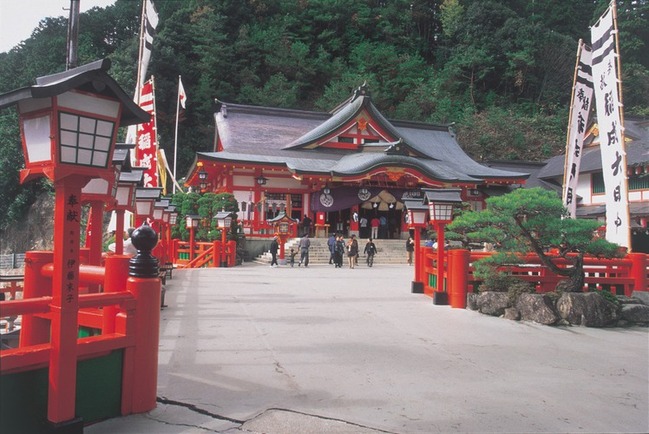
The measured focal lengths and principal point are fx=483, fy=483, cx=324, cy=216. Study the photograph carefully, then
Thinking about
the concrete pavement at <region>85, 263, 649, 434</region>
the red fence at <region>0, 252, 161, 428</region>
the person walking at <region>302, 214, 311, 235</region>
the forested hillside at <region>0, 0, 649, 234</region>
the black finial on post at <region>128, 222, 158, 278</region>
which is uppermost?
the forested hillside at <region>0, 0, 649, 234</region>

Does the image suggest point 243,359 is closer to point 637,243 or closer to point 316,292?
point 316,292

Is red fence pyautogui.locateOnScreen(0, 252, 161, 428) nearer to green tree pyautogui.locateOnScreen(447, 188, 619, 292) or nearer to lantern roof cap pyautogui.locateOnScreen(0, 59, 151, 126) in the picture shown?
lantern roof cap pyautogui.locateOnScreen(0, 59, 151, 126)

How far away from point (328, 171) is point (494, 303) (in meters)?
17.3

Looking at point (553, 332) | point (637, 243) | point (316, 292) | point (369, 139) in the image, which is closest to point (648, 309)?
point (553, 332)

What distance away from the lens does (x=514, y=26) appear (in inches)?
1869

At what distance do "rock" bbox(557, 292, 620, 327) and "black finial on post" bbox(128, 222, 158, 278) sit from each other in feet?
22.0

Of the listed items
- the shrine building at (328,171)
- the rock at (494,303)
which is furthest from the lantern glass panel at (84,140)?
the shrine building at (328,171)

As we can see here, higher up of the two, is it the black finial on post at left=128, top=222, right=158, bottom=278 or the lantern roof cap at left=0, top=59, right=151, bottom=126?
the lantern roof cap at left=0, top=59, right=151, bottom=126

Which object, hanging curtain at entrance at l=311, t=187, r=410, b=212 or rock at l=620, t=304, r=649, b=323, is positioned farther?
hanging curtain at entrance at l=311, t=187, r=410, b=212

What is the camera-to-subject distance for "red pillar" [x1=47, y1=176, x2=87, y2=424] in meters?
3.24

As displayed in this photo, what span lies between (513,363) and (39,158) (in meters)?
5.13

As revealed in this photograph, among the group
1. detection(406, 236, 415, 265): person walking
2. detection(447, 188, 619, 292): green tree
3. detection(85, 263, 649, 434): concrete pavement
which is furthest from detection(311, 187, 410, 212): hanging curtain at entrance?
detection(447, 188, 619, 292): green tree

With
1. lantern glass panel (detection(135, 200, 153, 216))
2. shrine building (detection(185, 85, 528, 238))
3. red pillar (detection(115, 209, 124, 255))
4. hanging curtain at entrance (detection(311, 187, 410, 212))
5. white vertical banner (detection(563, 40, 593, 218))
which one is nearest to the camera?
red pillar (detection(115, 209, 124, 255))

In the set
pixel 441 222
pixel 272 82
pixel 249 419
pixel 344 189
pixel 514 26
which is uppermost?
pixel 514 26
